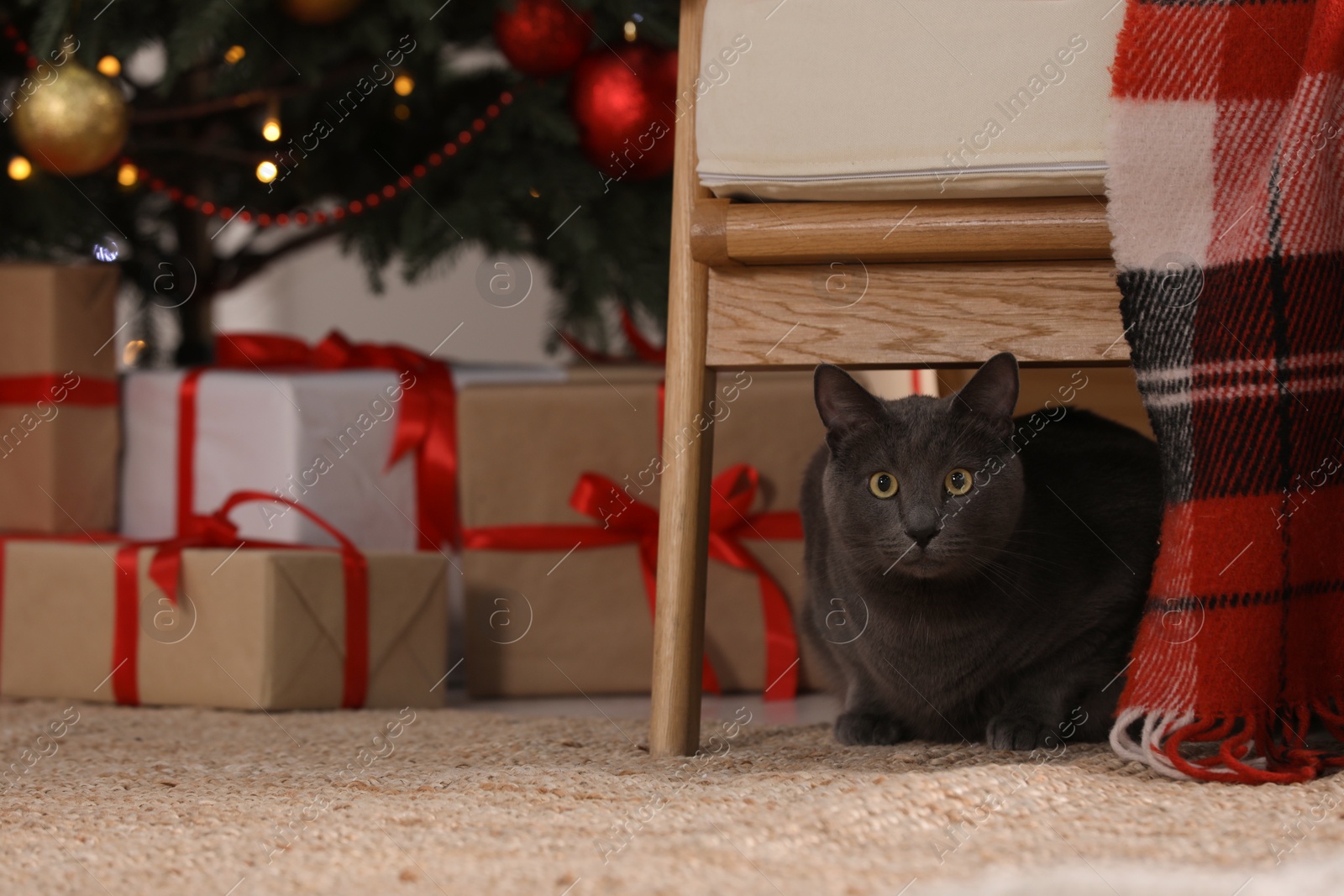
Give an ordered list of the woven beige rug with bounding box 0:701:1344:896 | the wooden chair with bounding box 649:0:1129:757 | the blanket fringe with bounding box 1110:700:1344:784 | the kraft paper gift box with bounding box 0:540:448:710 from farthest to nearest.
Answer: the kraft paper gift box with bounding box 0:540:448:710, the wooden chair with bounding box 649:0:1129:757, the blanket fringe with bounding box 1110:700:1344:784, the woven beige rug with bounding box 0:701:1344:896

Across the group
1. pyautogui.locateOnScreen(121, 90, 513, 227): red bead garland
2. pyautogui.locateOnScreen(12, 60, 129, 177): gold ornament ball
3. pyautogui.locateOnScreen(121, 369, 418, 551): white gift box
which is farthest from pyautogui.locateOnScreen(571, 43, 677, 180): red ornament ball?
pyautogui.locateOnScreen(12, 60, 129, 177): gold ornament ball

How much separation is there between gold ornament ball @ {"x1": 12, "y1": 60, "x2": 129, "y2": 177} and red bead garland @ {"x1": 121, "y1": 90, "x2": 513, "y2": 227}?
0.69 ft

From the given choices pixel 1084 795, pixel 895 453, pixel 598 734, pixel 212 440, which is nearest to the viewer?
pixel 1084 795

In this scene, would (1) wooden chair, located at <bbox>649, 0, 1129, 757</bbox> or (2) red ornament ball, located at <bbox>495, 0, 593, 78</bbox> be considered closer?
(1) wooden chair, located at <bbox>649, 0, 1129, 757</bbox>

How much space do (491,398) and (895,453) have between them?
64 cm

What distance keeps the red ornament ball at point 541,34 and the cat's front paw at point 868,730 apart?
1001mm

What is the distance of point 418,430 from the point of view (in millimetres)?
1507

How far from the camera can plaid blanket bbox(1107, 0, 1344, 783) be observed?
0.76m

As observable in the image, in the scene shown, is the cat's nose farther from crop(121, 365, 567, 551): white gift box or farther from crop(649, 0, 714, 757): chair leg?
crop(121, 365, 567, 551): white gift box

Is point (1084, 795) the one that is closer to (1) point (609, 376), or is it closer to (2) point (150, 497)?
(1) point (609, 376)

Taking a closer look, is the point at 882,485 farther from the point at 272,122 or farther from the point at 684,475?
the point at 272,122

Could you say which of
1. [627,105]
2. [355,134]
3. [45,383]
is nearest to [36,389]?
[45,383]

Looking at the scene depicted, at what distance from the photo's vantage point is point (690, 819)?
64 cm

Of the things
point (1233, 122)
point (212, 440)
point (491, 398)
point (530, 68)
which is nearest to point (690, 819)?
point (1233, 122)
